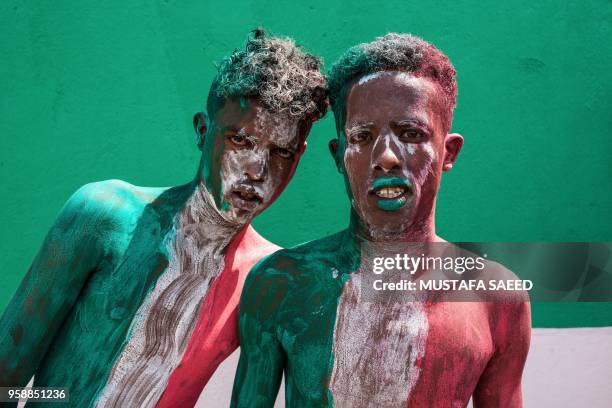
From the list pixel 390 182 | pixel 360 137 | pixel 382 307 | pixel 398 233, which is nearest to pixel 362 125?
pixel 360 137

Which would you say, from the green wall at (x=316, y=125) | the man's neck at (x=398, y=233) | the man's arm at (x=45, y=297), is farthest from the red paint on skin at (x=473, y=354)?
the green wall at (x=316, y=125)

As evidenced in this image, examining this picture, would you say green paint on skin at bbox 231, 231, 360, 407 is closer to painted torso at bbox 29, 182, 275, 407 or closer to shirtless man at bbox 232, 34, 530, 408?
shirtless man at bbox 232, 34, 530, 408

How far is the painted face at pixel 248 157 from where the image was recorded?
2088mm

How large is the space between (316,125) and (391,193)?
1241 millimetres

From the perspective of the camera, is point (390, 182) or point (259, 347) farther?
point (259, 347)

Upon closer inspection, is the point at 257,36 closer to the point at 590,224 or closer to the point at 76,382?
the point at 76,382

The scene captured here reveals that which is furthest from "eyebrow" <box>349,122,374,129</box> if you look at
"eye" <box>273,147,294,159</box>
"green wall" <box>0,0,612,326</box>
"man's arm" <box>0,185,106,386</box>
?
"green wall" <box>0,0,612,326</box>

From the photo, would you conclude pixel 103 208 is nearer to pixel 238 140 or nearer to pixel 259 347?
pixel 238 140

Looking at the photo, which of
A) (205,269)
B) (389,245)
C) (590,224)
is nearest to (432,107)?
(389,245)

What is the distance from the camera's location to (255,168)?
2.08 m

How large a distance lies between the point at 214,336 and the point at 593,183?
157cm

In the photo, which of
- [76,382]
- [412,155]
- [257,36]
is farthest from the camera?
[257,36]

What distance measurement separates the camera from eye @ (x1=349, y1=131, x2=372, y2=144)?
198cm

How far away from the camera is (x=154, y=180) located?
3078 millimetres
